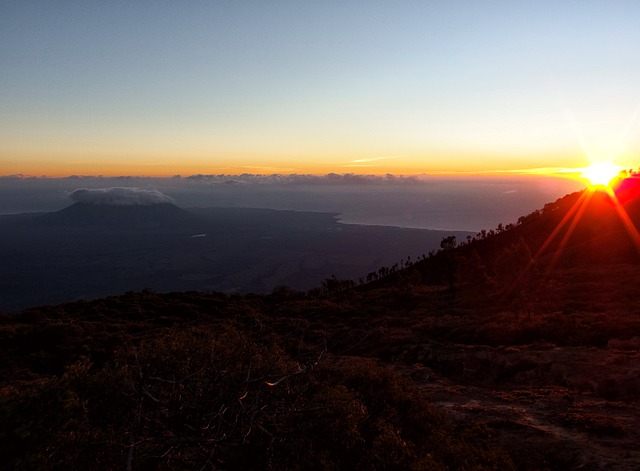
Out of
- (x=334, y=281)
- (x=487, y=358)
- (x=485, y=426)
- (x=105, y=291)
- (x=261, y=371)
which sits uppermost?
(x=261, y=371)

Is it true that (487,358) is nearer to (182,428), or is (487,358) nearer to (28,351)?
(182,428)

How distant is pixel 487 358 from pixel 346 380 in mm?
11189

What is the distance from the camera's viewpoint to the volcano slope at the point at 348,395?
686 cm

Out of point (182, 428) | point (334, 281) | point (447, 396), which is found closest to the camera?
point (182, 428)

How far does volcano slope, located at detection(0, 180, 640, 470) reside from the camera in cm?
Answer: 686

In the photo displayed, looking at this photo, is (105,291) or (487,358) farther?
(105,291)

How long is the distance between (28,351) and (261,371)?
83.7 ft

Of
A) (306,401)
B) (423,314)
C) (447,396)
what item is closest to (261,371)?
(306,401)

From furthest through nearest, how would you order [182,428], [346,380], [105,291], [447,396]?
[105,291], [447,396], [346,380], [182,428]

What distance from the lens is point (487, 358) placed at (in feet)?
61.5

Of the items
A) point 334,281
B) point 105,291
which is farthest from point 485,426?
point 105,291

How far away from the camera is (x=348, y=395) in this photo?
867 cm

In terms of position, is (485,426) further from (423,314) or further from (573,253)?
(573,253)

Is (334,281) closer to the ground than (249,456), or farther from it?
closer to the ground
